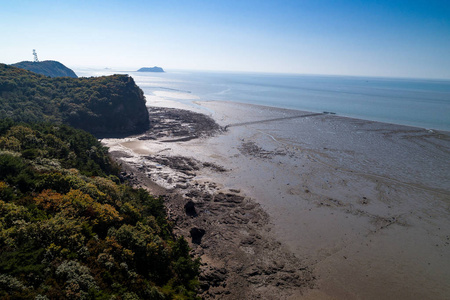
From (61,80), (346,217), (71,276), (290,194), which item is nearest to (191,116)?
(61,80)

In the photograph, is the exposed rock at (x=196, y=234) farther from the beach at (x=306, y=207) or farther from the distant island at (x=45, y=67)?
the distant island at (x=45, y=67)

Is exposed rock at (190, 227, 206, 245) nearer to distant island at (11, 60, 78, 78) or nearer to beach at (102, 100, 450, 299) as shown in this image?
beach at (102, 100, 450, 299)

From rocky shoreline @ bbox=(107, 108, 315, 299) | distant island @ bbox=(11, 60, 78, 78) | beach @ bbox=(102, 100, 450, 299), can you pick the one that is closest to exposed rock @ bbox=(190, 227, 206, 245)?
rocky shoreline @ bbox=(107, 108, 315, 299)

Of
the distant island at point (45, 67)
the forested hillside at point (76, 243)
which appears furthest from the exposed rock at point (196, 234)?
the distant island at point (45, 67)

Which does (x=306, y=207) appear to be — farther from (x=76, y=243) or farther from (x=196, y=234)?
(x=76, y=243)

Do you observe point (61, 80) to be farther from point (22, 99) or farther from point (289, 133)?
point (289, 133)

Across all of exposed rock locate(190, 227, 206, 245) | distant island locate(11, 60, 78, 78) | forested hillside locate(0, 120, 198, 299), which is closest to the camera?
forested hillside locate(0, 120, 198, 299)

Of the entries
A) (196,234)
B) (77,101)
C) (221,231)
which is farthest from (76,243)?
(77,101)
